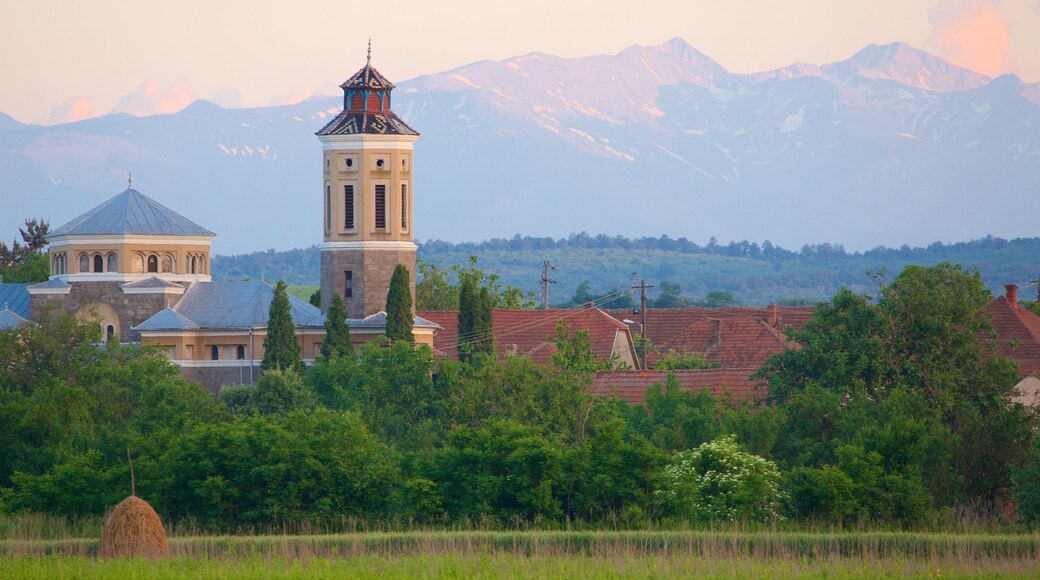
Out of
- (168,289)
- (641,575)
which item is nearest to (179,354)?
(168,289)

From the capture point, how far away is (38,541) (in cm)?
3177

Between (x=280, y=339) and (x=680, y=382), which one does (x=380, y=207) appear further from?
(x=680, y=382)

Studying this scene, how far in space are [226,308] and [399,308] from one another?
27.0 feet

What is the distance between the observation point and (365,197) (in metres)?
71.2

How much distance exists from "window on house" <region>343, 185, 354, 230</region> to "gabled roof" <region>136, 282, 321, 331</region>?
11.9 ft

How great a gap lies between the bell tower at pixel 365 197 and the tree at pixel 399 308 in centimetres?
470

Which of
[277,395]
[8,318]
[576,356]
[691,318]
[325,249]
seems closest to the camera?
[277,395]

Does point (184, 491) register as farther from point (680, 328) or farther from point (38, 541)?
point (680, 328)

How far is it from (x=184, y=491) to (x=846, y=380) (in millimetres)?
16570

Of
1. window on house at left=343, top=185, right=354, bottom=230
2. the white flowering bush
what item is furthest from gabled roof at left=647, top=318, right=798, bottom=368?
the white flowering bush

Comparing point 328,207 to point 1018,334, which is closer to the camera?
point 1018,334

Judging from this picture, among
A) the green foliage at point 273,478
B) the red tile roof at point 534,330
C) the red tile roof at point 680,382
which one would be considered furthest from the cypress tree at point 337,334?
the green foliage at point 273,478

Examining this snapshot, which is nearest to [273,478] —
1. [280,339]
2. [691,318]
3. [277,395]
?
[277,395]

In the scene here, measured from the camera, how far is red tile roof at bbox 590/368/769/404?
50.4 metres
